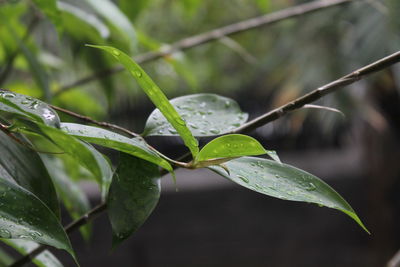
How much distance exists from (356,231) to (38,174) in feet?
7.12

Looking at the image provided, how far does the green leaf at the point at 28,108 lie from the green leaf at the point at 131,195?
1.8 inches

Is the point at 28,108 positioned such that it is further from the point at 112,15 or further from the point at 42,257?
the point at 112,15

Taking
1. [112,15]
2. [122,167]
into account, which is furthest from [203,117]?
[112,15]

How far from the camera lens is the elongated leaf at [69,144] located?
0.64 feet

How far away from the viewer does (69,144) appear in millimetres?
206

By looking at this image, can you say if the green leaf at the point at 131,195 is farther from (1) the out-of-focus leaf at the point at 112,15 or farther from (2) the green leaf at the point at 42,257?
(1) the out-of-focus leaf at the point at 112,15

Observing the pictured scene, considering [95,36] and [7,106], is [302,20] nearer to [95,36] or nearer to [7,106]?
[95,36]

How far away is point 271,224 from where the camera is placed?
88.0 inches

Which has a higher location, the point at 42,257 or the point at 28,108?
the point at 28,108

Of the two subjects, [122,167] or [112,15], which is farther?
[112,15]

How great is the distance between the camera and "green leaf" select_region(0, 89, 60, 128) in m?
0.20

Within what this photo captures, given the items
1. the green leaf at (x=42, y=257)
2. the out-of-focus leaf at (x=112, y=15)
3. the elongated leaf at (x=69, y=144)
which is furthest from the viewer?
the out-of-focus leaf at (x=112, y=15)

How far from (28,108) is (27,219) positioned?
4 cm

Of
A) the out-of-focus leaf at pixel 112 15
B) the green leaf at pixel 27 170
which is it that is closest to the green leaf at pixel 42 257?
the green leaf at pixel 27 170
